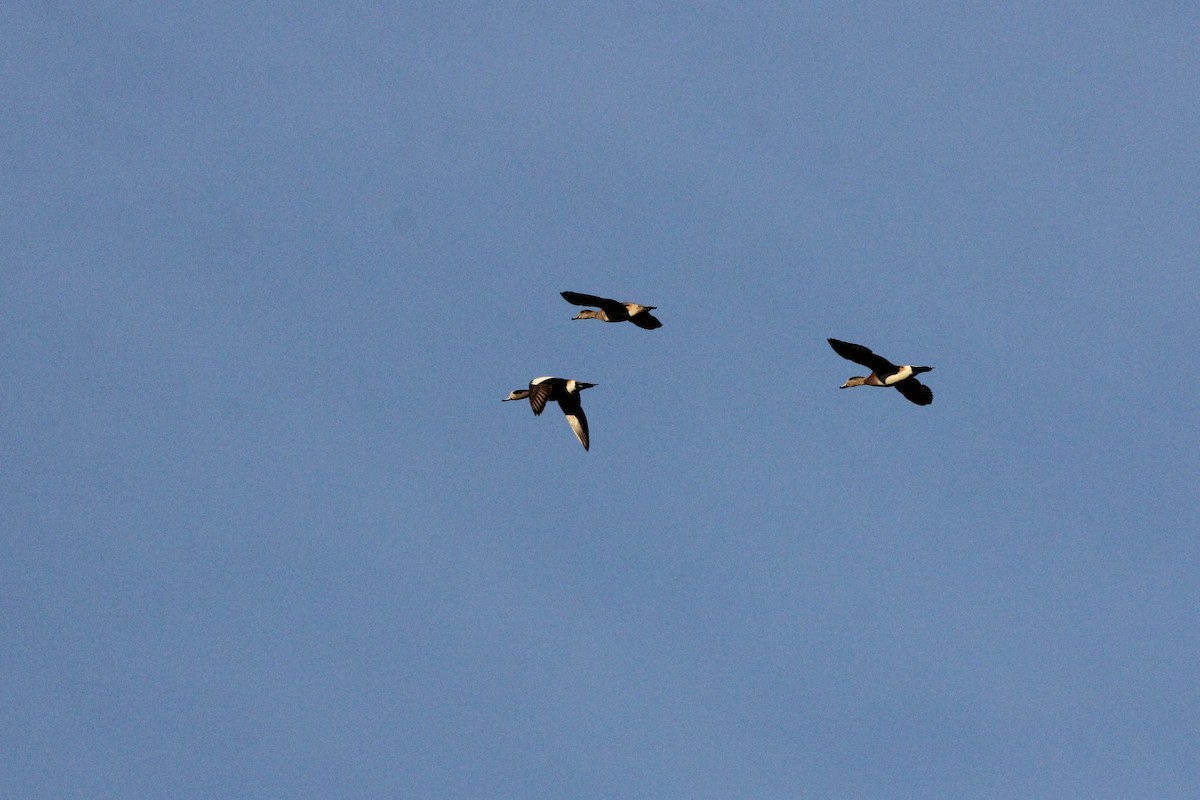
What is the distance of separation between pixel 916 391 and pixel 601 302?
11.1 metres

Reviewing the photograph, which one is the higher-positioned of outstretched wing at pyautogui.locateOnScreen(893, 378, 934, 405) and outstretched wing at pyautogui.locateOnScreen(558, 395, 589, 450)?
outstretched wing at pyautogui.locateOnScreen(893, 378, 934, 405)

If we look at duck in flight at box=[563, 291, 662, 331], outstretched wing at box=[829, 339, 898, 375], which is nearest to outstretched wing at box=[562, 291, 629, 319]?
duck in flight at box=[563, 291, 662, 331]

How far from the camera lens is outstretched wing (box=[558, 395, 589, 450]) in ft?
221

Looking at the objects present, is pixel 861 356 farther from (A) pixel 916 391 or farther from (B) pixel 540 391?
(B) pixel 540 391

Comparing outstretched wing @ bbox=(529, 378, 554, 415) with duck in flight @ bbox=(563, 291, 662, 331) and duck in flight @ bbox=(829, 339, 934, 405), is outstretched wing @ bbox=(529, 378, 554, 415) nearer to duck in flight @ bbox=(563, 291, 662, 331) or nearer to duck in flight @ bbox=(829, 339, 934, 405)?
duck in flight @ bbox=(563, 291, 662, 331)

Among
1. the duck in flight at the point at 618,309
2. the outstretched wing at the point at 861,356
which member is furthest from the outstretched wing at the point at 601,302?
the outstretched wing at the point at 861,356

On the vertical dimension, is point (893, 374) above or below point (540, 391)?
above

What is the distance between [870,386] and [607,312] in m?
9.81

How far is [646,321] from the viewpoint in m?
64.1

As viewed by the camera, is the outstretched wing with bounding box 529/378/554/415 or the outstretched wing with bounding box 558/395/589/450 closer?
the outstretched wing with bounding box 529/378/554/415

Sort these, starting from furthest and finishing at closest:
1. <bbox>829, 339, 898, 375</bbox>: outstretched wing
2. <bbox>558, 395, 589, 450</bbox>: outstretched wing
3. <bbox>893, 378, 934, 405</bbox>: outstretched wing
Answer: <bbox>558, 395, 589, 450</bbox>: outstretched wing → <bbox>893, 378, 934, 405</bbox>: outstretched wing → <bbox>829, 339, 898, 375</bbox>: outstretched wing

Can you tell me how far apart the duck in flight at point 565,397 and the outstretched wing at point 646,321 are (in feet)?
10.6

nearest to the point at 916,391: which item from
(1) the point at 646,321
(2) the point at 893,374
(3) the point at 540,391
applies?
(2) the point at 893,374

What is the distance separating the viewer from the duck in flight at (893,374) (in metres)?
62.2
